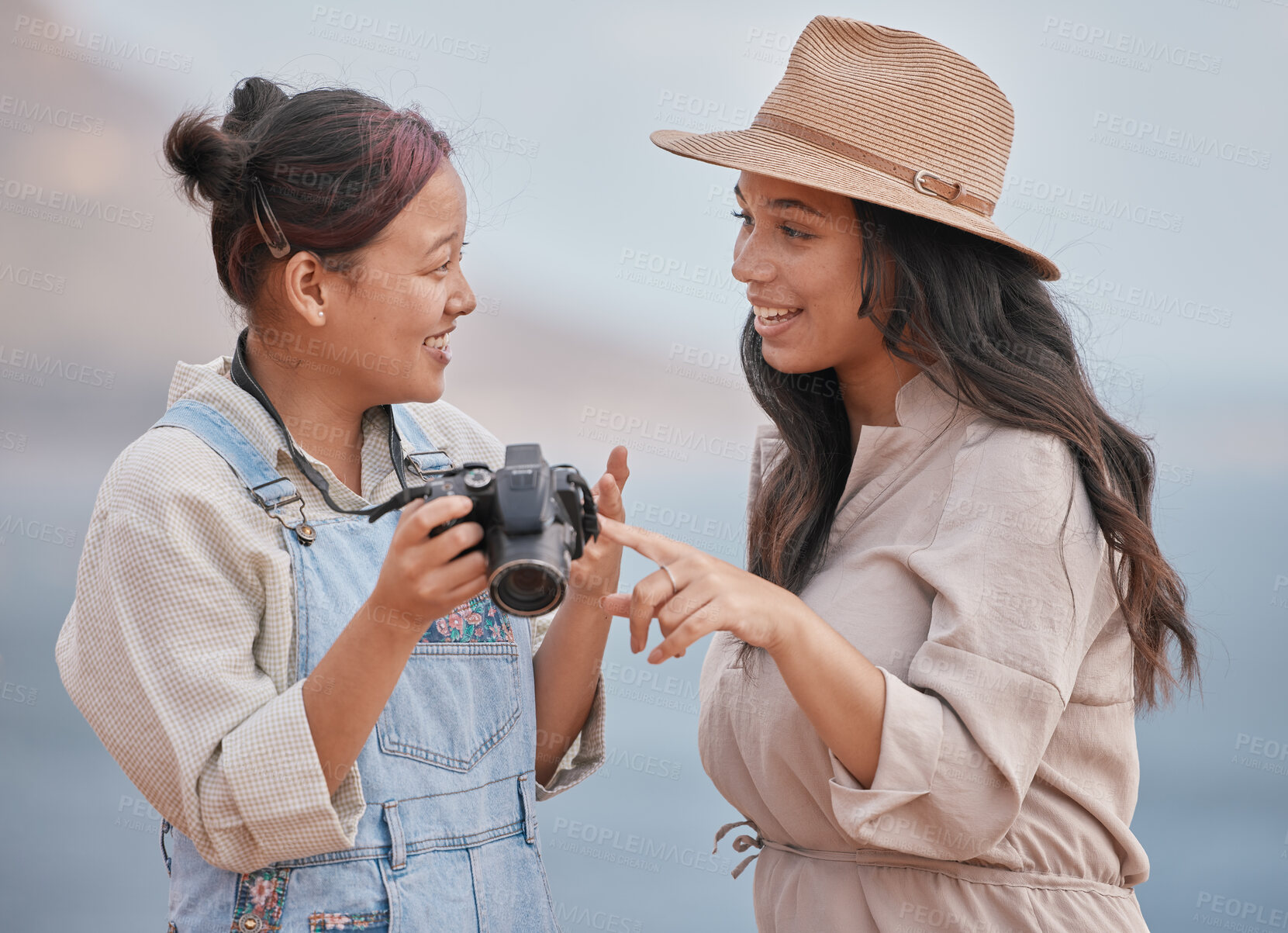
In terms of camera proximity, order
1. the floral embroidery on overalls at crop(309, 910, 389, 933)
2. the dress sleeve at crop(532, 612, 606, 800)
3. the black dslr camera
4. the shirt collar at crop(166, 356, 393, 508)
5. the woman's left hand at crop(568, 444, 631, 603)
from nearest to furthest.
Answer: the black dslr camera, the floral embroidery on overalls at crop(309, 910, 389, 933), the shirt collar at crop(166, 356, 393, 508), the woman's left hand at crop(568, 444, 631, 603), the dress sleeve at crop(532, 612, 606, 800)

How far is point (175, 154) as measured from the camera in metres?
1.25

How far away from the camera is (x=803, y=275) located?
1.41 metres

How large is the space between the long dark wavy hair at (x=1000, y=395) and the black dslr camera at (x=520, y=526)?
412 millimetres

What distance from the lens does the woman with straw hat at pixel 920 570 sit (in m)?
1.19

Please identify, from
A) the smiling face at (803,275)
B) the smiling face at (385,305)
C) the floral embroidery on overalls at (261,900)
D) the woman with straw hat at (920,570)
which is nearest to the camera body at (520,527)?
the woman with straw hat at (920,570)

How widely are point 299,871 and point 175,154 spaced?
78 centimetres

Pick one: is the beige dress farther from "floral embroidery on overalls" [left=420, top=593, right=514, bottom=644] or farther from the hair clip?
the hair clip

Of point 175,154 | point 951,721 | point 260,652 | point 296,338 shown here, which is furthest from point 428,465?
point 951,721

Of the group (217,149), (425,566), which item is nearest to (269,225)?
(217,149)

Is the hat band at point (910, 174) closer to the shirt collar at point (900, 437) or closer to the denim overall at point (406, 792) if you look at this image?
the shirt collar at point (900, 437)

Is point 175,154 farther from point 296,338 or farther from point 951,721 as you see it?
point 951,721

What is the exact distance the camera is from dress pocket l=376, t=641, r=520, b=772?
3.93 ft

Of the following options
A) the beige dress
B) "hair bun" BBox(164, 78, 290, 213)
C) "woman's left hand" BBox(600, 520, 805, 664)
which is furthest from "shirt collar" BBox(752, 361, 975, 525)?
"hair bun" BBox(164, 78, 290, 213)

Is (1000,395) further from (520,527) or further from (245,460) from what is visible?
(245,460)
